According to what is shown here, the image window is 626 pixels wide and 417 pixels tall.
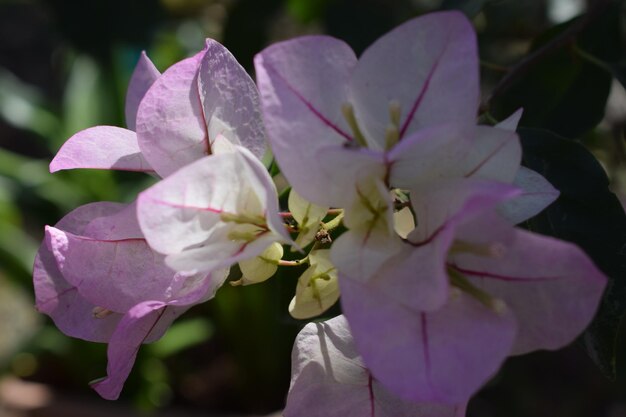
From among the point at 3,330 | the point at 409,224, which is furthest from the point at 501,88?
the point at 3,330

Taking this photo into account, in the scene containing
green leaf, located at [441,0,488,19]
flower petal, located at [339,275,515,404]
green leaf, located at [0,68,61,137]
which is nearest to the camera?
flower petal, located at [339,275,515,404]

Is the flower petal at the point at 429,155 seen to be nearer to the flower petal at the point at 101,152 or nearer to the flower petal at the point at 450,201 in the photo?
the flower petal at the point at 450,201

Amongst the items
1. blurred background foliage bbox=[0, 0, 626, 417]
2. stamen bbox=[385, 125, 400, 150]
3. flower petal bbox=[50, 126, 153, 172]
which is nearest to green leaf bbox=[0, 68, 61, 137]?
blurred background foliage bbox=[0, 0, 626, 417]

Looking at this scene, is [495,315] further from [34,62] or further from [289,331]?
[34,62]

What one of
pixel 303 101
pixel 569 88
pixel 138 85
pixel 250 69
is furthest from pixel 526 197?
pixel 250 69

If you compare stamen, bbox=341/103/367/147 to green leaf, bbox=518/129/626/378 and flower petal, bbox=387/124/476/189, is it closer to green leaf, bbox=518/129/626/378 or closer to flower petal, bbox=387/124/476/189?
flower petal, bbox=387/124/476/189

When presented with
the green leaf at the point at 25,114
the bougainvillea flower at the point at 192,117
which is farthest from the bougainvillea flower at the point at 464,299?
the green leaf at the point at 25,114

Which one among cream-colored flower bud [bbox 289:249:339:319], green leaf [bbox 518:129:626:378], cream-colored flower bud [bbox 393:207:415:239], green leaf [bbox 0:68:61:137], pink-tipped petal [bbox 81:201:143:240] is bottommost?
green leaf [bbox 0:68:61:137]

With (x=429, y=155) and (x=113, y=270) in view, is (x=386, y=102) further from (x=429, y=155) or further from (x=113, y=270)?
(x=113, y=270)
